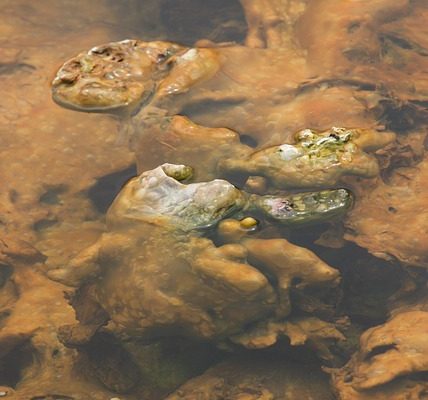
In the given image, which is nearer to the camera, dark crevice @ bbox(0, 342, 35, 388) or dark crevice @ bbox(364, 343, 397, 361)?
dark crevice @ bbox(364, 343, 397, 361)

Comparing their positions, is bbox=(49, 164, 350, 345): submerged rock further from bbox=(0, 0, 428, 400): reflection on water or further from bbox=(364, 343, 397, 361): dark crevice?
bbox=(364, 343, 397, 361): dark crevice

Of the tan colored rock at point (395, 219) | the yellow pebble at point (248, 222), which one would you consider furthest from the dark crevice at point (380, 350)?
the yellow pebble at point (248, 222)

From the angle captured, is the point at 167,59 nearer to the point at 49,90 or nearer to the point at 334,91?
the point at 49,90

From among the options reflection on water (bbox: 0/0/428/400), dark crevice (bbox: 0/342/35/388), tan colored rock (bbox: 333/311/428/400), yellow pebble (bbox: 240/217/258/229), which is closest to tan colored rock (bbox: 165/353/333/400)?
reflection on water (bbox: 0/0/428/400)

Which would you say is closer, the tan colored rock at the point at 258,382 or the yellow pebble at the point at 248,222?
the tan colored rock at the point at 258,382

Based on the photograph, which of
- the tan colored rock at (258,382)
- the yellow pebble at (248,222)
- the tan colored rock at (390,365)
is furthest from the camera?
the yellow pebble at (248,222)

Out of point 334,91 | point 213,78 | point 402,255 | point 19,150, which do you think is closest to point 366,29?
point 334,91

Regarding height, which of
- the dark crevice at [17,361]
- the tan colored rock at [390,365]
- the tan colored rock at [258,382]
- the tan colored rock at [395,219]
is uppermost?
the tan colored rock at [395,219]

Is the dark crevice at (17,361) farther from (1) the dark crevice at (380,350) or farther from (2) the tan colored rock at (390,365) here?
(1) the dark crevice at (380,350)

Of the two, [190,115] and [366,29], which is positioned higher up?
[366,29]
